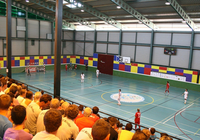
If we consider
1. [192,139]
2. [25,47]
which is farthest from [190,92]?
[25,47]

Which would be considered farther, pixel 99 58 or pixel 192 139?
pixel 99 58

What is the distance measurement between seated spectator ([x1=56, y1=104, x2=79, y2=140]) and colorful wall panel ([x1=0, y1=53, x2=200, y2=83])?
2709 cm

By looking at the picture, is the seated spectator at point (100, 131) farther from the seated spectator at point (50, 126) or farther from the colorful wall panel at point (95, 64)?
the colorful wall panel at point (95, 64)

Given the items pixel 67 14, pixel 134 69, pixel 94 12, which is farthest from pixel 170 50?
pixel 67 14

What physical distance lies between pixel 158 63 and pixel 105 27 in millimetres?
13524

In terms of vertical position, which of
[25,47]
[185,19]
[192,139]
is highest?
[185,19]

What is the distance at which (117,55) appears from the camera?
37188 mm

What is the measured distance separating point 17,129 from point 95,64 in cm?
3702

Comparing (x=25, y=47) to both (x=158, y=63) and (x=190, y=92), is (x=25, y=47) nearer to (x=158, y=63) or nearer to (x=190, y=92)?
(x=158, y=63)

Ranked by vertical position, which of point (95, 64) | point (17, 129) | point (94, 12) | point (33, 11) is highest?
point (33, 11)

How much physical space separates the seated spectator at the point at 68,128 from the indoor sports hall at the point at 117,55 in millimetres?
9692

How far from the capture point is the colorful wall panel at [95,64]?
28994mm

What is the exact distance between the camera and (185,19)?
25172 millimetres

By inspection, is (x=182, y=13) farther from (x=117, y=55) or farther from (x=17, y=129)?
(x=17, y=129)
